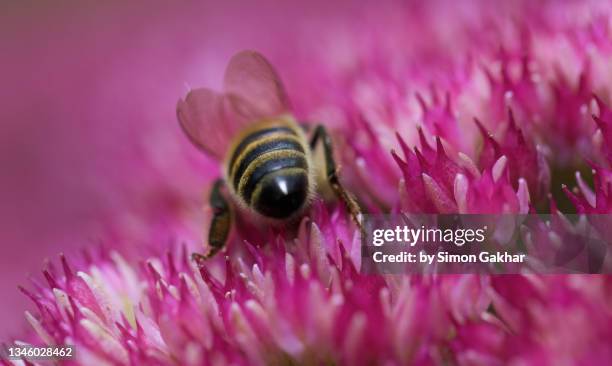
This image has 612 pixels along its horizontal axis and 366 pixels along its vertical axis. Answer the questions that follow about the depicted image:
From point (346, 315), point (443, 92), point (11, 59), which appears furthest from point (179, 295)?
point (11, 59)

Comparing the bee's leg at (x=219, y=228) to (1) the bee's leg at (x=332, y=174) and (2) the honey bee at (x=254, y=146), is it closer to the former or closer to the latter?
(2) the honey bee at (x=254, y=146)

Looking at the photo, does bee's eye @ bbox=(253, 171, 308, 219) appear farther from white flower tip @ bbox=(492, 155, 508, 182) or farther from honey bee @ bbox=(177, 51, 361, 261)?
white flower tip @ bbox=(492, 155, 508, 182)

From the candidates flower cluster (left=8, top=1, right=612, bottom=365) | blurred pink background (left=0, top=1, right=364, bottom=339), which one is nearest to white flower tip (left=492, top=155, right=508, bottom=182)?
flower cluster (left=8, top=1, right=612, bottom=365)

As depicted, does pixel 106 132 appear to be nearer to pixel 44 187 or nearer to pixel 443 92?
pixel 44 187

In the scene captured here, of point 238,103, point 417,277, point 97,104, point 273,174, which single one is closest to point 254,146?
point 273,174

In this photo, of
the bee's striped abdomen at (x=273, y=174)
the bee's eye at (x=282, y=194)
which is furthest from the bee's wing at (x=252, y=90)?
the bee's eye at (x=282, y=194)

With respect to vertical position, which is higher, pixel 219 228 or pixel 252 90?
pixel 252 90

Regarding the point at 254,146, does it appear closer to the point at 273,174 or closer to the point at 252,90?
the point at 273,174
